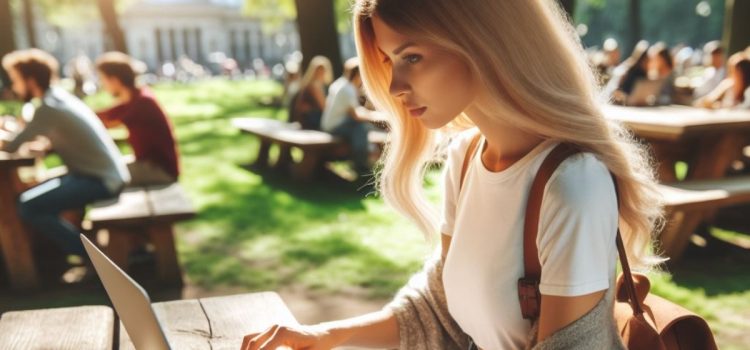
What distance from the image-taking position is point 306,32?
12406 millimetres

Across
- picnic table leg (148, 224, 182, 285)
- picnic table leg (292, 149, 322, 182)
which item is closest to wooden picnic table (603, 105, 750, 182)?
picnic table leg (292, 149, 322, 182)

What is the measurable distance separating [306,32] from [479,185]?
11.4 m

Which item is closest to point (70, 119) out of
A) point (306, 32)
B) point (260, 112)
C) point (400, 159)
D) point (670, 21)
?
point (400, 159)

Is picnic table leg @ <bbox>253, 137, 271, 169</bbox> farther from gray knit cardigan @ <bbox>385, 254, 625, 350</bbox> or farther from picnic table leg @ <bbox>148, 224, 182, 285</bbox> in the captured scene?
gray knit cardigan @ <bbox>385, 254, 625, 350</bbox>

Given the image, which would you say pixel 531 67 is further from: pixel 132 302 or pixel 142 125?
pixel 142 125

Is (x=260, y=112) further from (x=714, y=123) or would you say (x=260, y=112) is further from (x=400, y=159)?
(x=400, y=159)

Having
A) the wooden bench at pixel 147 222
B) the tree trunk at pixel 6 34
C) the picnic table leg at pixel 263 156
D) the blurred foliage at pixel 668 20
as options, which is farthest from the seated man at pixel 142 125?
the blurred foliage at pixel 668 20

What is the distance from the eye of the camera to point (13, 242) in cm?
505

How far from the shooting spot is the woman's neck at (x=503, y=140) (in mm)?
1354

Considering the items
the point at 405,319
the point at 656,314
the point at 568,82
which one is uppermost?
the point at 568,82

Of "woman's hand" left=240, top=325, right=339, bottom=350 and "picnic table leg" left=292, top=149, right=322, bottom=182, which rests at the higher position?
"woman's hand" left=240, top=325, right=339, bottom=350

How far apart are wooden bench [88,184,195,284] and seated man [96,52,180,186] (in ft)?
1.95

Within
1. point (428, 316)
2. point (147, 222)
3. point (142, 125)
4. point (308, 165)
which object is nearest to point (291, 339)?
point (428, 316)

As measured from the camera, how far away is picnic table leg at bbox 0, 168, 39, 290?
5.02 m
